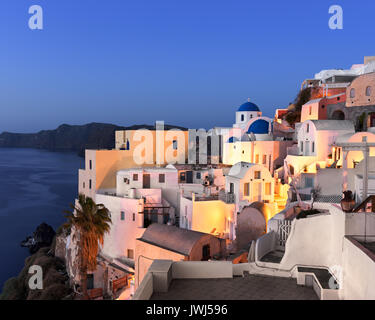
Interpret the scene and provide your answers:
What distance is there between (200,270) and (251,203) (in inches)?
505

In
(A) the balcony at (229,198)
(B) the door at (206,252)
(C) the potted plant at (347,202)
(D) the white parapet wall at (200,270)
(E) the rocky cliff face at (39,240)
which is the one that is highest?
(C) the potted plant at (347,202)

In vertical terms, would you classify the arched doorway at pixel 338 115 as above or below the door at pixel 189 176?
above

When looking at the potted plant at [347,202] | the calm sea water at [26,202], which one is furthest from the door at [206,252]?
the calm sea water at [26,202]

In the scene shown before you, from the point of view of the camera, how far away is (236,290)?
22.9 feet

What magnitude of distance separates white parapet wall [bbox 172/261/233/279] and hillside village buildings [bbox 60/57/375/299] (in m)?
0.02

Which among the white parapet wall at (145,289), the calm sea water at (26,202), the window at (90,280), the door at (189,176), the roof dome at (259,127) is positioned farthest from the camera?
the calm sea water at (26,202)

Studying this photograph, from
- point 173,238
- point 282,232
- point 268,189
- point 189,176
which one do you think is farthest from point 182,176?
point 282,232

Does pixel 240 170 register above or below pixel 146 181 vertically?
above

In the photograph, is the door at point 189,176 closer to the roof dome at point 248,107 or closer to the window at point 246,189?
the window at point 246,189

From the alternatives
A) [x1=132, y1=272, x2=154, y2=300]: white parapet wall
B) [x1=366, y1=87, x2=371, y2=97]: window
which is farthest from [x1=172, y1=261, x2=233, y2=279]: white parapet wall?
[x1=366, y1=87, x2=371, y2=97]: window

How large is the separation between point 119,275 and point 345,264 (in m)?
16.9

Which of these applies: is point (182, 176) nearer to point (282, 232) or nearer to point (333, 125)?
point (333, 125)

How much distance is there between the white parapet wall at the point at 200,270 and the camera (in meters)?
7.23

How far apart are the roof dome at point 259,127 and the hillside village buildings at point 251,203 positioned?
88 millimetres
